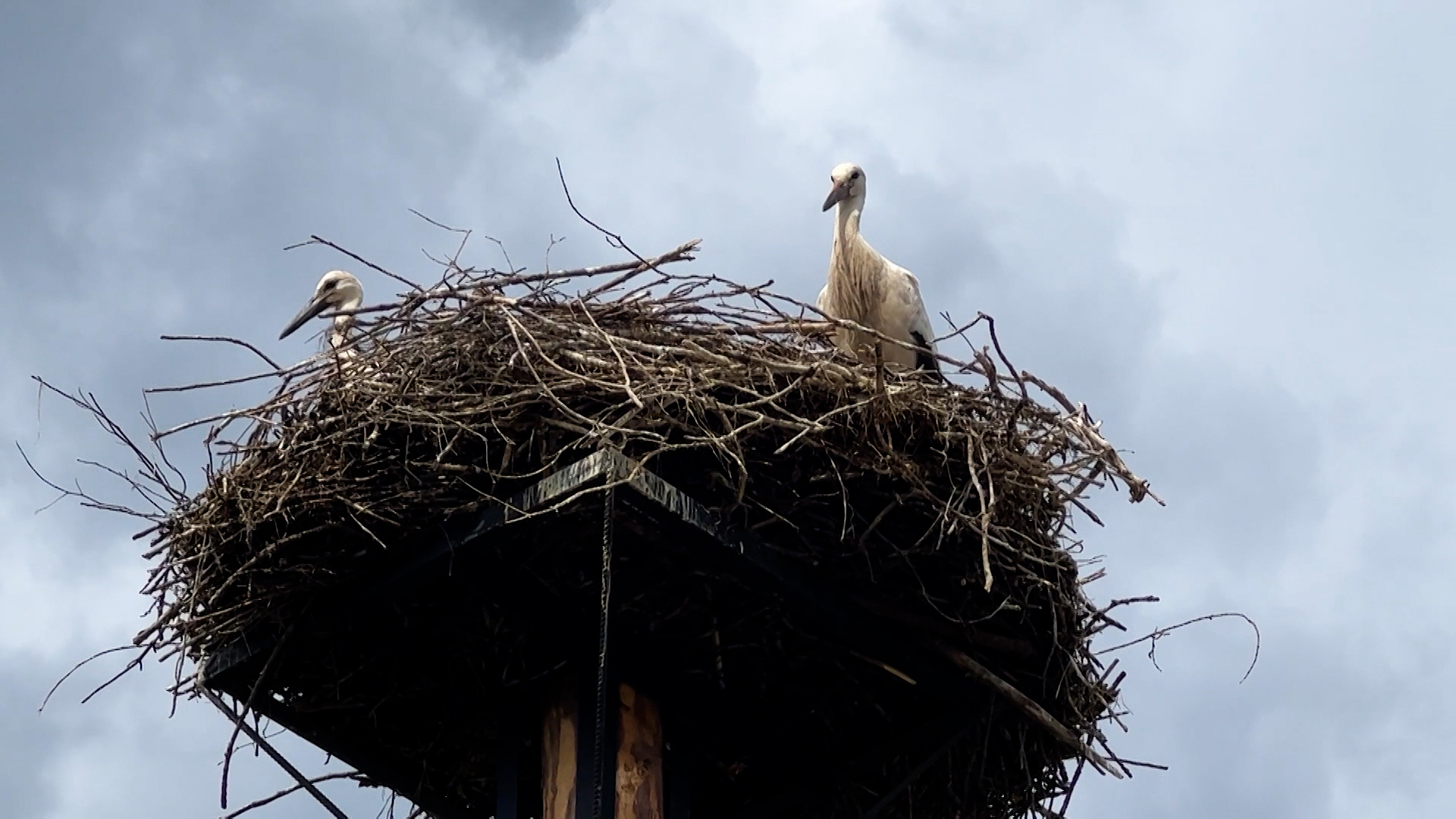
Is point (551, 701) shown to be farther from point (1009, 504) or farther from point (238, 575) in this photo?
point (1009, 504)

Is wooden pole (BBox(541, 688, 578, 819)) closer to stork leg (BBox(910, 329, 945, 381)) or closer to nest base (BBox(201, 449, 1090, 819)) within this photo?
nest base (BBox(201, 449, 1090, 819))

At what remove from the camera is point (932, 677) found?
518 cm

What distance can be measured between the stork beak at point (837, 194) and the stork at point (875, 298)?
0.09m

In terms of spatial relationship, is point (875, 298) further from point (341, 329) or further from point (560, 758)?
point (560, 758)

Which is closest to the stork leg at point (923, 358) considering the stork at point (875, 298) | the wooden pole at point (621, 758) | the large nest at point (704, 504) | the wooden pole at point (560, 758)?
the stork at point (875, 298)

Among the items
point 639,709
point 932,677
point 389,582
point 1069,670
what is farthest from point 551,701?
point 1069,670

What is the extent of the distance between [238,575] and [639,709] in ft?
3.36

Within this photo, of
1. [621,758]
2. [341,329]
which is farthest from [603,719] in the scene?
[341,329]

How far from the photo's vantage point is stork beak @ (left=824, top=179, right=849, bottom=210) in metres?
→ 7.30

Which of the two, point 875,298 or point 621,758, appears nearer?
point 621,758

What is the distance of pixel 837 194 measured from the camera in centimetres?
734

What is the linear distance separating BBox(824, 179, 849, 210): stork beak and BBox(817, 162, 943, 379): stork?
88 millimetres

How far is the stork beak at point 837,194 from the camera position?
7305mm

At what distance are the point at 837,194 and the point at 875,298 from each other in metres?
0.51
